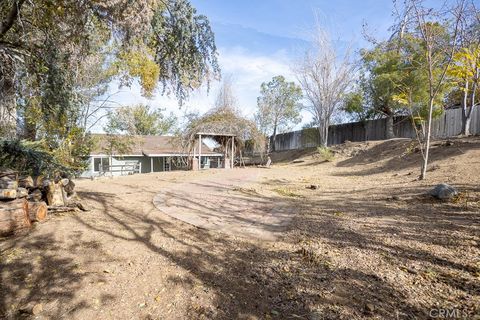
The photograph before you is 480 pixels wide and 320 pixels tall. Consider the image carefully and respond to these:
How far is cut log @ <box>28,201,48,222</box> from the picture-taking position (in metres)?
3.84

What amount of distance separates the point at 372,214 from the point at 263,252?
2.14 meters

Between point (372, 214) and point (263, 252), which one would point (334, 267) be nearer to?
point (263, 252)

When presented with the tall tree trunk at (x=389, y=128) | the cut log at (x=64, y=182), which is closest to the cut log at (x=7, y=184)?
the cut log at (x=64, y=182)

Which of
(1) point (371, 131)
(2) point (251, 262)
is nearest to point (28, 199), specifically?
(2) point (251, 262)

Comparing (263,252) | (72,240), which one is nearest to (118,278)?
(72,240)

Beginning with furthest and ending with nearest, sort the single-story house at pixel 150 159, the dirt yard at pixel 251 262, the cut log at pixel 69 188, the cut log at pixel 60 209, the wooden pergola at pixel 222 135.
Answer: the single-story house at pixel 150 159 < the wooden pergola at pixel 222 135 < the cut log at pixel 69 188 < the cut log at pixel 60 209 < the dirt yard at pixel 251 262

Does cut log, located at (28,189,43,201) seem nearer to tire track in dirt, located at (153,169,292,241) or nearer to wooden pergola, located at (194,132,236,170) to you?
tire track in dirt, located at (153,169,292,241)

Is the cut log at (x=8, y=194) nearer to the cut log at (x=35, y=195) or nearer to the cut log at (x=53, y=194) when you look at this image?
the cut log at (x=35, y=195)

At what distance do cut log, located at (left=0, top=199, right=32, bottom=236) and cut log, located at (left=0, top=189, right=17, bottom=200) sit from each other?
0.25 ft

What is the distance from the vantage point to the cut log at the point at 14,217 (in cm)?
341

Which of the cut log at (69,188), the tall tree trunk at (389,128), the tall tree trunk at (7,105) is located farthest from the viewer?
the tall tree trunk at (389,128)

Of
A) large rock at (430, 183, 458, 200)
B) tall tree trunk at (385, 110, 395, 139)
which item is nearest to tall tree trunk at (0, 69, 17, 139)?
large rock at (430, 183, 458, 200)

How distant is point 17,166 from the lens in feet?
15.8

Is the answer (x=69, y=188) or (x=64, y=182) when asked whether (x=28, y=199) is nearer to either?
(x=64, y=182)
